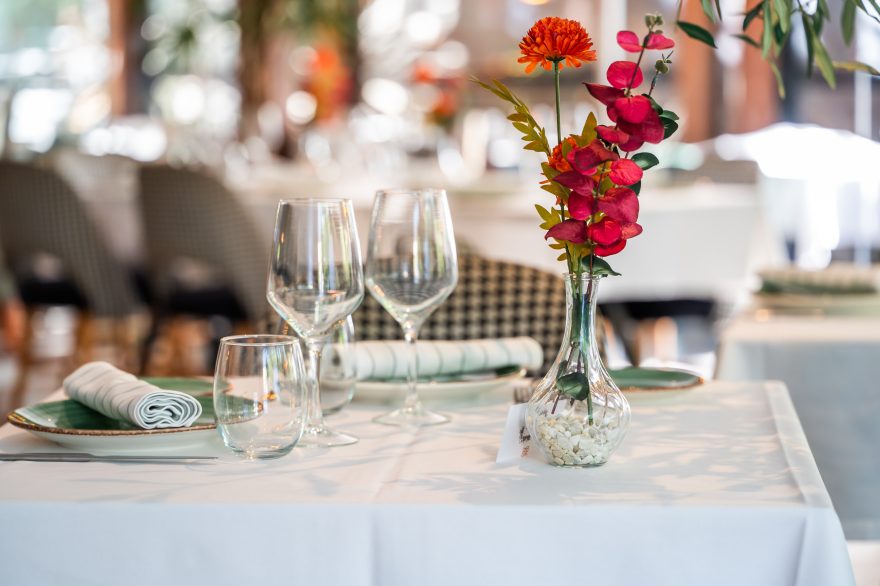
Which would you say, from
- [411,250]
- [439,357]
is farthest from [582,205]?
[439,357]

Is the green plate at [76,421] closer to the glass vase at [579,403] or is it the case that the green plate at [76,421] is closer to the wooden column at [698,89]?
the glass vase at [579,403]

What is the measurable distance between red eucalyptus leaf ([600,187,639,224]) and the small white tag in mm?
210

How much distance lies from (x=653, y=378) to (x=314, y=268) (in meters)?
0.48

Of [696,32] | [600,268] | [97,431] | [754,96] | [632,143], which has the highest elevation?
[754,96]

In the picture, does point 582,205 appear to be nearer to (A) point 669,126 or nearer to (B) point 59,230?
(A) point 669,126

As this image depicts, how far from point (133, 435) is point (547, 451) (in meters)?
0.37

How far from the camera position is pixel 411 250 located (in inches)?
46.9

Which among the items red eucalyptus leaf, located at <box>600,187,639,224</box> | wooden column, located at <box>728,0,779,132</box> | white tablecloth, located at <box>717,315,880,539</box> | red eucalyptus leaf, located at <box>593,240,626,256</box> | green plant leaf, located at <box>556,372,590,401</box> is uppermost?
wooden column, located at <box>728,0,779,132</box>

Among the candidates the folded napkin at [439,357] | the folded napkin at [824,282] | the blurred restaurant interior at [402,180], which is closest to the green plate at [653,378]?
the folded napkin at [439,357]

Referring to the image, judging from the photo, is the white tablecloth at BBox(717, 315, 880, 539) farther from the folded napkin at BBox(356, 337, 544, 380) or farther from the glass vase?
the glass vase

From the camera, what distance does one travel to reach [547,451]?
1.02 metres

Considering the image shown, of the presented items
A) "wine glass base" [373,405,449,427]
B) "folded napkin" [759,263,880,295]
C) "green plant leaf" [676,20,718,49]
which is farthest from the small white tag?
"folded napkin" [759,263,880,295]

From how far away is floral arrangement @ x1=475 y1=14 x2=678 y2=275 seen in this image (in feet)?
3.14

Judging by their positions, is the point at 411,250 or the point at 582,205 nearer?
the point at 582,205
